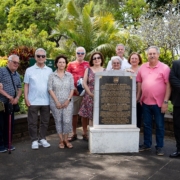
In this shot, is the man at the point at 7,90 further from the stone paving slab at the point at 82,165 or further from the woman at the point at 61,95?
the woman at the point at 61,95

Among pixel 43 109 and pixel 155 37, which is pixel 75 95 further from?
pixel 155 37

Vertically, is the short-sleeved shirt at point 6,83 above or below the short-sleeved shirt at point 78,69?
below

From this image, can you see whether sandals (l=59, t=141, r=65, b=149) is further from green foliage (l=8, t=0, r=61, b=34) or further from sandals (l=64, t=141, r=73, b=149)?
green foliage (l=8, t=0, r=61, b=34)

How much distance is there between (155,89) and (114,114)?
0.92 meters

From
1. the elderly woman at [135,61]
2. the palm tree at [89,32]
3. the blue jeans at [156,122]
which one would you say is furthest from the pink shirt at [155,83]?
the palm tree at [89,32]

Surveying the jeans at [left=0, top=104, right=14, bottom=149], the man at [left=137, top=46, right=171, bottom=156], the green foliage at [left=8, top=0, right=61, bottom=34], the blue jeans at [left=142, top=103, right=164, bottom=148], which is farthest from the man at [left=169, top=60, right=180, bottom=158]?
the green foliage at [left=8, top=0, right=61, bottom=34]

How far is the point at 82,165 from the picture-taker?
471 centimetres

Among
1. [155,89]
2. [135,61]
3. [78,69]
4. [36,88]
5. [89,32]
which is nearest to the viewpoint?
[155,89]

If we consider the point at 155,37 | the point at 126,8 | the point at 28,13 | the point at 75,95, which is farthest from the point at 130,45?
the point at 28,13

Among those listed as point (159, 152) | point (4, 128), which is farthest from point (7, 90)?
point (159, 152)

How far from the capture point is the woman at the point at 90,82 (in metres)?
5.70

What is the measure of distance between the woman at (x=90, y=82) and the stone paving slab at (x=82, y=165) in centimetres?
75

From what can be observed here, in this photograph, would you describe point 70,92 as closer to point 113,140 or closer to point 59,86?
point 59,86

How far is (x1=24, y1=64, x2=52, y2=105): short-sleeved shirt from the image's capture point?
17.8 feet
